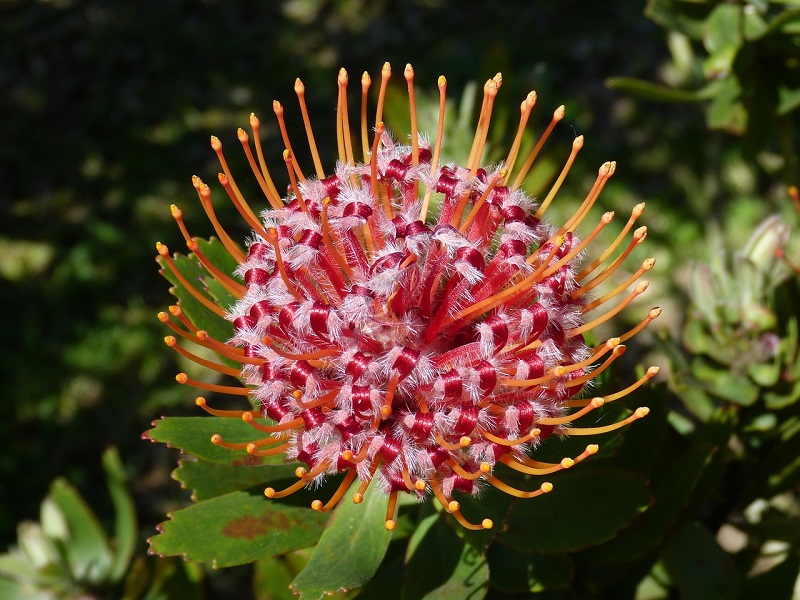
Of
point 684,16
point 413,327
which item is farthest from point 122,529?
point 684,16

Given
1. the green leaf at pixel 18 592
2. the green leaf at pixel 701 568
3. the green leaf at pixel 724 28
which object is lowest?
the green leaf at pixel 701 568

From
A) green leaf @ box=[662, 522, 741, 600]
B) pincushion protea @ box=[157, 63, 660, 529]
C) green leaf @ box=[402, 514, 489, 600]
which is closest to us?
pincushion protea @ box=[157, 63, 660, 529]

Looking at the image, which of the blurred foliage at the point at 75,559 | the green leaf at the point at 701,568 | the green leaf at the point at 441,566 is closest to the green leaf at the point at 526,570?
the green leaf at the point at 441,566

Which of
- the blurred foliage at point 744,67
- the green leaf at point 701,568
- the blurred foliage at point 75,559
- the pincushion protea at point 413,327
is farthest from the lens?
the blurred foliage at point 75,559

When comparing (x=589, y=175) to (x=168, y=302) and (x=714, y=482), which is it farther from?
(x=714, y=482)

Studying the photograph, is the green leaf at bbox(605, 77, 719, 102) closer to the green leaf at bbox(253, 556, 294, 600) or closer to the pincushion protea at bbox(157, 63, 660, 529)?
the pincushion protea at bbox(157, 63, 660, 529)

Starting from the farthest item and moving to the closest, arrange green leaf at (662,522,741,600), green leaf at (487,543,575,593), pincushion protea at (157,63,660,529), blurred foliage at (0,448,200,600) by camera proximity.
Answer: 1. blurred foliage at (0,448,200,600)
2. green leaf at (662,522,741,600)
3. green leaf at (487,543,575,593)
4. pincushion protea at (157,63,660,529)

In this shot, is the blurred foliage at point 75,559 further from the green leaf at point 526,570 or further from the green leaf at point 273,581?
the green leaf at point 526,570

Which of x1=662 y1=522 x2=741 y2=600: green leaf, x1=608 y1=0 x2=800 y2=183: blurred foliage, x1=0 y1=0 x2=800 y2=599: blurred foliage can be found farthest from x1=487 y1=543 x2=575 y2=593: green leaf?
x1=608 y1=0 x2=800 y2=183: blurred foliage
